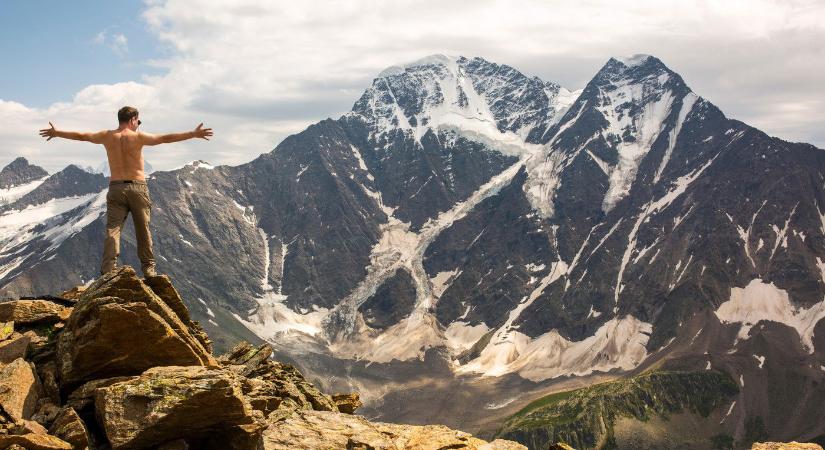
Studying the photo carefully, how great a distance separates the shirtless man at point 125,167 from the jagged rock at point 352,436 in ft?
28.0

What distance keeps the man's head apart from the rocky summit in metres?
5.15

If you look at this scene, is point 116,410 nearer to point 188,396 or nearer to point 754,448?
point 188,396

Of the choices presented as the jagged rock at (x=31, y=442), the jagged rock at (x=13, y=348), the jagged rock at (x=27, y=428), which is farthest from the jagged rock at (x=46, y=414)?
the jagged rock at (x=13, y=348)

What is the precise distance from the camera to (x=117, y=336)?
25.1 m

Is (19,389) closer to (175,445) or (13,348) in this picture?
(13,348)

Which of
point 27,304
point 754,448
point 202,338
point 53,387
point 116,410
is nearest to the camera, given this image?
point 116,410

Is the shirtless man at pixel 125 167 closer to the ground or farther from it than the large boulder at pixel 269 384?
farther from it

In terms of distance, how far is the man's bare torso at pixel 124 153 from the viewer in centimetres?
2773

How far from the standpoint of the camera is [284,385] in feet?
106

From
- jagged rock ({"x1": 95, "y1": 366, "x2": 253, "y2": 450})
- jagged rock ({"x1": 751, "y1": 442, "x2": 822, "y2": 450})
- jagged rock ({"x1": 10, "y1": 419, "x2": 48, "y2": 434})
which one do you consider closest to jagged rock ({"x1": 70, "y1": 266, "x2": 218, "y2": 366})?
jagged rock ({"x1": 95, "y1": 366, "x2": 253, "y2": 450})

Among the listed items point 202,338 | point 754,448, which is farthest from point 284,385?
point 754,448

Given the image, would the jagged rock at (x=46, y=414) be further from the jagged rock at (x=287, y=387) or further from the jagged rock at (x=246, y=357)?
the jagged rock at (x=246, y=357)

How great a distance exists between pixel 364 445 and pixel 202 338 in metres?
9.49

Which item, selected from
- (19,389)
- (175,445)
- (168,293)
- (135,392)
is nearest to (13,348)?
(19,389)
